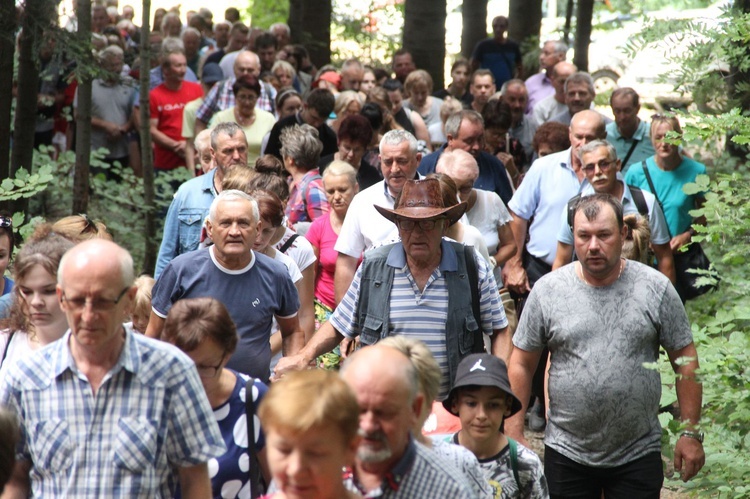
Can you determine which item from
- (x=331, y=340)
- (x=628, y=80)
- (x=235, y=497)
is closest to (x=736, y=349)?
(x=331, y=340)

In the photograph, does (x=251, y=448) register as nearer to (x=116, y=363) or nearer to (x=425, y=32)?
(x=116, y=363)

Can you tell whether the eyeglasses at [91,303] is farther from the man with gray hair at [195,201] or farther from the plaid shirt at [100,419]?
the man with gray hair at [195,201]

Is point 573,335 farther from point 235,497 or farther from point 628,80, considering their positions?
point 628,80

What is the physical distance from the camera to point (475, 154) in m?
9.61

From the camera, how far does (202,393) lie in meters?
4.08

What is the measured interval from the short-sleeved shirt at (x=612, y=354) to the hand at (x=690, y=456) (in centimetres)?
11

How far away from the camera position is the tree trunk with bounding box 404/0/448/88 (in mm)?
18484

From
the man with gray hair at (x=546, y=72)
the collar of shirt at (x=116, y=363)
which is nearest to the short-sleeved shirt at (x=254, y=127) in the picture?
the man with gray hair at (x=546, y=72)

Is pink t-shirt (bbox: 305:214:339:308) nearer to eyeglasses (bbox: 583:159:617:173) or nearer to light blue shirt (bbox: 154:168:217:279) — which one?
light blue shirt (bbox: 154:168:217:279)

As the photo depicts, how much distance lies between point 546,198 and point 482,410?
165 inches

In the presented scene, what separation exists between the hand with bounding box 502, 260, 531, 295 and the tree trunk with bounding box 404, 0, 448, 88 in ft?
33.7

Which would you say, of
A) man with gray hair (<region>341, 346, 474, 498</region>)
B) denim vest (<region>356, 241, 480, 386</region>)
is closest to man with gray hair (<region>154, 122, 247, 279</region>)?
denim vest (<region>356, 241, 480, 386</region>)

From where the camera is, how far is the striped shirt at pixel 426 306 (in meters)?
5.93

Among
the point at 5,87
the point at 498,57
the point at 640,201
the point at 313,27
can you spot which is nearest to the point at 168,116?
the point at 5,87
